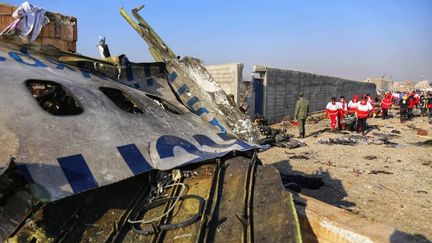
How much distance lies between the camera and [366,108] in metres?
14.1

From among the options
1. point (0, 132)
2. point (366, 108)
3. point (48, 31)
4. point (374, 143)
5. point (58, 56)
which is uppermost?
point (48, 31)

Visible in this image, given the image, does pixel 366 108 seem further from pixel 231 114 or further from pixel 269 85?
pixel 231 114

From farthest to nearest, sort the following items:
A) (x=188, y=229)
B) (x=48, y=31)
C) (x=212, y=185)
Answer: (x=48, y=31)
(x=212, y=185)
(x=188, y=229)

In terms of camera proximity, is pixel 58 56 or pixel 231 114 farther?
pixel 231 114

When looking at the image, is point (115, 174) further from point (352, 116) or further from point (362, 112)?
point (352, 116)

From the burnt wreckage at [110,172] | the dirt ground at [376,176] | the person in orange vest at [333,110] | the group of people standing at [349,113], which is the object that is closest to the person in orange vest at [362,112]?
the group of people standing at [349,113]

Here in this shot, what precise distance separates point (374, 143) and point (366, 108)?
246 cm

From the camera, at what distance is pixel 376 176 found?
792 cm

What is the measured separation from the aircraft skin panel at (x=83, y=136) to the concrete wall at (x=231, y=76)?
9.89m

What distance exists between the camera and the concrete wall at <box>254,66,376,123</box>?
1598 centimetres

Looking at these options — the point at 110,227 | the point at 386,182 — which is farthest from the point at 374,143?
the point at 110,227

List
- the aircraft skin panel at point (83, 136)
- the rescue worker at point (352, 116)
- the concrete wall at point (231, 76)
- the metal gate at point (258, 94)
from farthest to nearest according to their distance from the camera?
1. the metal gate at point (258, 94)
2. the rescue worker at point (352, 116)
3. the concrete wall at point (231, 76)
4. the aircraft skin panel at point (83, 136)

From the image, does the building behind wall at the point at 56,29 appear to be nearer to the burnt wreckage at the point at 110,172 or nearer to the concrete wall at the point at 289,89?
the burnt wreckage at the point at 110,172

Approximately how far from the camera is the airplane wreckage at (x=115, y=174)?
2674mm
